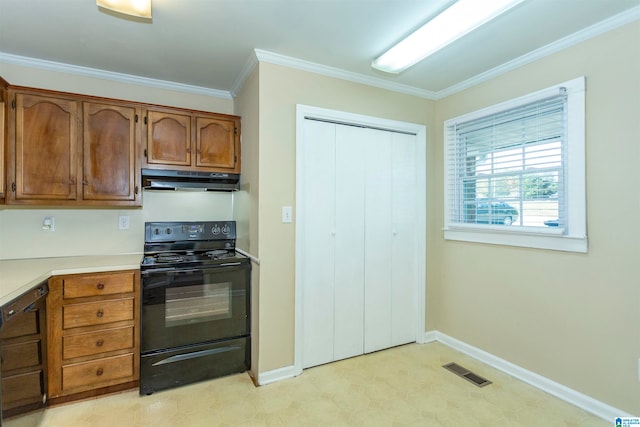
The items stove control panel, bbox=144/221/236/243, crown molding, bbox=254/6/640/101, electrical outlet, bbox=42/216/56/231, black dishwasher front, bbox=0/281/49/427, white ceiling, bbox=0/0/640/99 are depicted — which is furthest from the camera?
stove control panel, bbox=144/221/236/243

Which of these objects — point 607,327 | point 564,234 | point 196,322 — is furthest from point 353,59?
point 607,327

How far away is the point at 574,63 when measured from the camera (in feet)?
7.06

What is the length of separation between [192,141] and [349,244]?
1.65 meters

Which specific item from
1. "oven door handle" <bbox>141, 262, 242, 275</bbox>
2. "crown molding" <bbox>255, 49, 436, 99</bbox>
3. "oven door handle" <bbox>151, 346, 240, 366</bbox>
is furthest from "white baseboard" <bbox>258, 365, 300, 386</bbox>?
"crown molding" <bbox>255, 49, 436, 99</bbox>

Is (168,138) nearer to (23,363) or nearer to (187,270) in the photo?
(187,270)

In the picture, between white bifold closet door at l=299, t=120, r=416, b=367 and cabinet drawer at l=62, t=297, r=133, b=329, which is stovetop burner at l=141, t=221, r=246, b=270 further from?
white bifold closet door at l=299, t=120, r=416, b=367

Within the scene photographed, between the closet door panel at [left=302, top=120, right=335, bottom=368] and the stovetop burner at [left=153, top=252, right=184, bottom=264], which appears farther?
the closet door panel at [left=302, top=120, right=335, bottom=368]

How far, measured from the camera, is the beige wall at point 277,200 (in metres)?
2.41

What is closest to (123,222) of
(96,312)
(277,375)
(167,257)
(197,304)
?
(167,257)

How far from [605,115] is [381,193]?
63.4 inches

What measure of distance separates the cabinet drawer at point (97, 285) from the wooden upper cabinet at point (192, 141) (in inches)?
37.2

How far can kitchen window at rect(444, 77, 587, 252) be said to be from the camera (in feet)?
7.00

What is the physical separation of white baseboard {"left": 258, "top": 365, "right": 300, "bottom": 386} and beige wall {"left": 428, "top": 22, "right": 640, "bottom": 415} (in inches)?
66.2

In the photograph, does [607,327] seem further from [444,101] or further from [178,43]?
[178,43]
